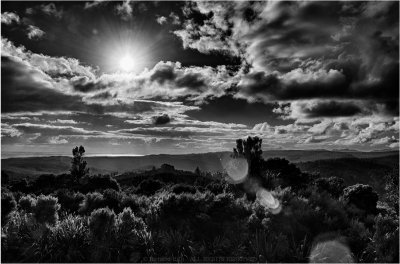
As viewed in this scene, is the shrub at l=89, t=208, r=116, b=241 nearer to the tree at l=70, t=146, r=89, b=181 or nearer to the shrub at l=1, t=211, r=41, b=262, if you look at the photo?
the shrub at l=1, t=211, r=41, b=262

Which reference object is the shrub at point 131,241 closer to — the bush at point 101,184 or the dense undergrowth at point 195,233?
the dense undergrowth at point 195,233

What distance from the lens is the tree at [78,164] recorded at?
64.8m

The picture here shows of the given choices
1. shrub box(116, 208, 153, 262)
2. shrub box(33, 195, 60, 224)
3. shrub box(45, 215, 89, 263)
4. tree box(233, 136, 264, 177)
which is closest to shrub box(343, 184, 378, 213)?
Result: tree box(233, 136, 264, 177)

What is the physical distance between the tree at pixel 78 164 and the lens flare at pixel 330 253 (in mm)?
59735

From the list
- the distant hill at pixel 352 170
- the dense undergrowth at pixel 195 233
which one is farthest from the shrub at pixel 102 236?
the distant hill at pixel 352 170

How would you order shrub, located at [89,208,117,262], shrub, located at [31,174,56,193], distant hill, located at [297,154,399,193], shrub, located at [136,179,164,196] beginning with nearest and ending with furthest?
shrub, located at [89,208,117,262] < shrub, located at [136,179,164,196] < shrub, located at [31,174,56,193] < distant hill, located at [297,154,399,193]

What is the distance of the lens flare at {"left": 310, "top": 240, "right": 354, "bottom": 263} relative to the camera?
8.88 meters

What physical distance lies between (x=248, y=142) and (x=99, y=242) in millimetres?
24689

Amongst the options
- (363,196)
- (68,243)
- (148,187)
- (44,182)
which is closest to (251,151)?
(363,196)

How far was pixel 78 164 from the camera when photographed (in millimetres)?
65812

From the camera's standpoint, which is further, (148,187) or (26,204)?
(148,187)

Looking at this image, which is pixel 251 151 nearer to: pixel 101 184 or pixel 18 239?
pixel 101 184

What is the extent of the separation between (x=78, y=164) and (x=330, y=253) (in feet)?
204

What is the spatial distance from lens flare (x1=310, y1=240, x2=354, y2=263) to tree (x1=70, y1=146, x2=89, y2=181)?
5973cm
